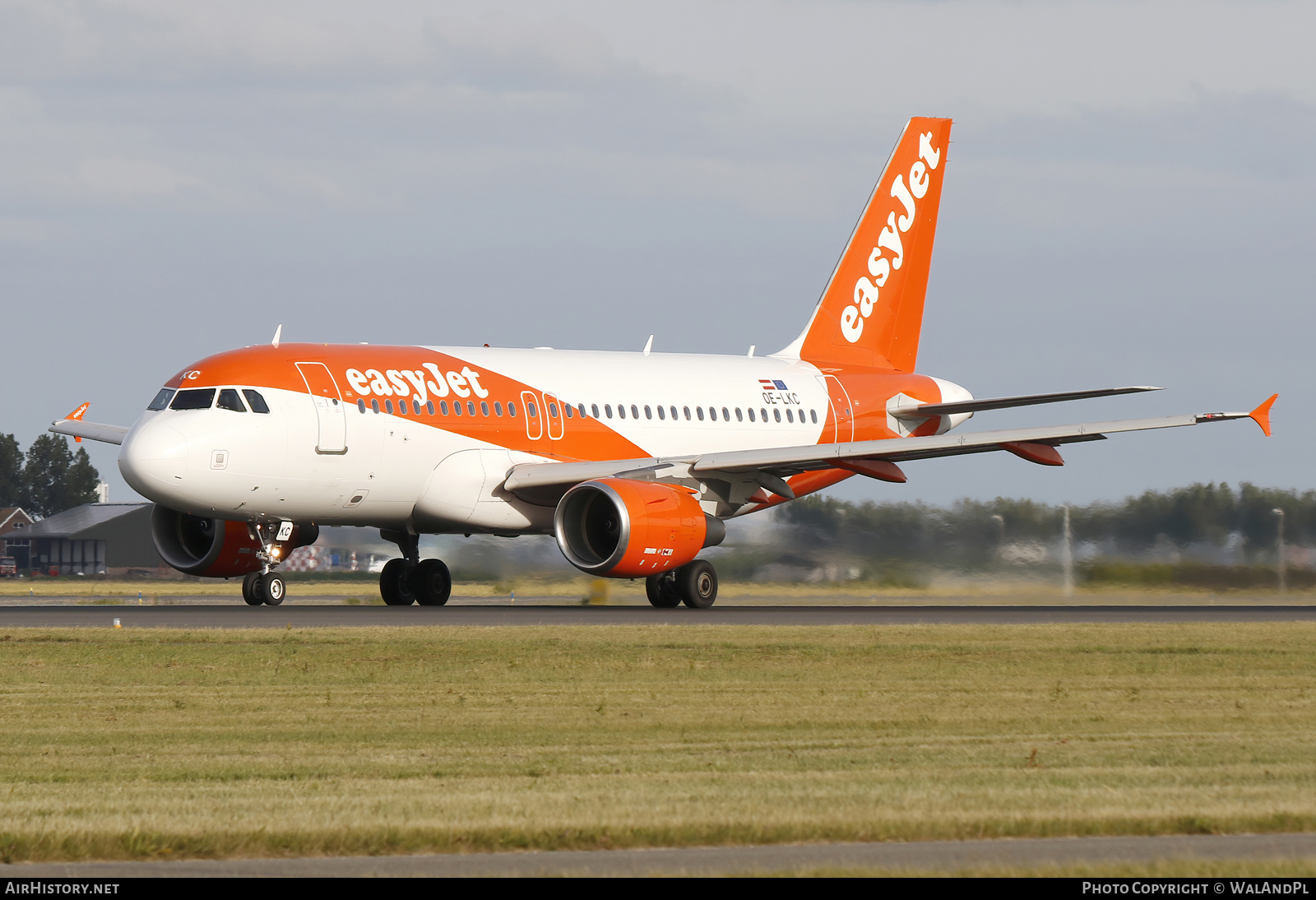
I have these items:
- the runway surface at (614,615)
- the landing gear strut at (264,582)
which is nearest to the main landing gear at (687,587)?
the runway surface at (614,615)

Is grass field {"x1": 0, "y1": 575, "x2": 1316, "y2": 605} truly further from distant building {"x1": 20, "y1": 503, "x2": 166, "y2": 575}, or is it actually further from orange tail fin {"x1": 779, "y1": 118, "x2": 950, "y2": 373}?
distant building {"x1": 20, "y1": 503, "x2": 166, "y2": 575}

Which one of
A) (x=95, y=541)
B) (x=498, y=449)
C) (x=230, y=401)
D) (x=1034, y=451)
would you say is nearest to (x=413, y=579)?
(x=498, y=449)

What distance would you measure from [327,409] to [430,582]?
5.06 metres

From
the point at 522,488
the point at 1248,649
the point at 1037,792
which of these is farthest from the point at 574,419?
the point at 1037,792

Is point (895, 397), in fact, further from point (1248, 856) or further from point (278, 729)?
point (1248, 856)

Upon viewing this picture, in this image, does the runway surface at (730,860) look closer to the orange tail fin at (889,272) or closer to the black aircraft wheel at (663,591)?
the black aircraft wheel at (663,591)

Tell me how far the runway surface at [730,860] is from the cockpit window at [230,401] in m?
19.1

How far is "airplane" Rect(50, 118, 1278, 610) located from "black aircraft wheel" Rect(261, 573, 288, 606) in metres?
0.03

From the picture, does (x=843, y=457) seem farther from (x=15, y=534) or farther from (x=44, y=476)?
(x=44, y=476)

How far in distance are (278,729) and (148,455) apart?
547 inches

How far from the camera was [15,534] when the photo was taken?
82.7 metres

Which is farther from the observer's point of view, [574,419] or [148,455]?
[574,419]

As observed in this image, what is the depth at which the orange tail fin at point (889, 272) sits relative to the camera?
36906 mm

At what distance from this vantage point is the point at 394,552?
35031 mm
